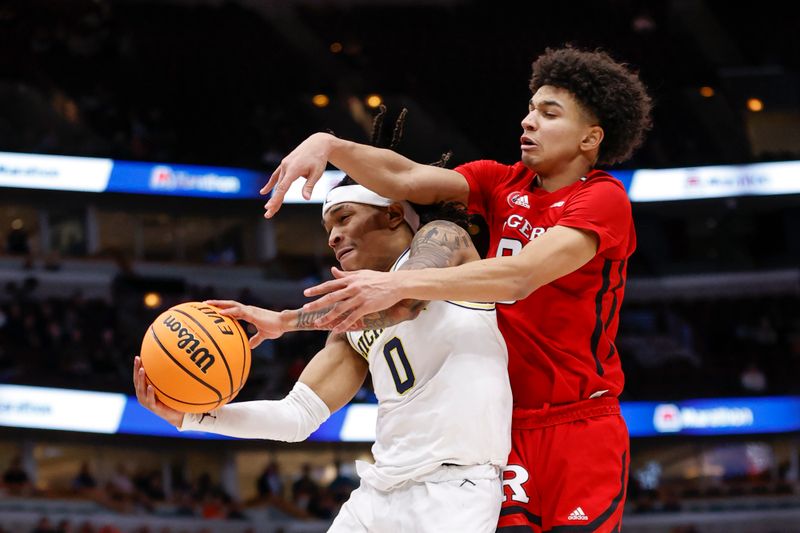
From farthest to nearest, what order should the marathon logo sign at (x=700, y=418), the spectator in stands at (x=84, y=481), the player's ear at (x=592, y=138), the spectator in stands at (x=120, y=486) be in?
the marathon logo sign at (x=700, y=418), the spectator in stands at (x=84, y=481), the spectator in stands at (x=120, y=486), the player's ear at (x=592, y=138)

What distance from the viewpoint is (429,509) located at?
3844mm

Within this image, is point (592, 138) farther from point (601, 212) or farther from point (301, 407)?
point (301, 407)

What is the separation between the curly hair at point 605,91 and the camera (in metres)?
4.20

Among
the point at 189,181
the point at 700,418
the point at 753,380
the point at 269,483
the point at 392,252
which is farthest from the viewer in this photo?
the point at 189,181

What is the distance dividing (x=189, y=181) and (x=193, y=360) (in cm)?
1786

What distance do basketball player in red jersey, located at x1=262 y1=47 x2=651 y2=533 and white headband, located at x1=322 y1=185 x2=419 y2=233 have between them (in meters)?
0.11

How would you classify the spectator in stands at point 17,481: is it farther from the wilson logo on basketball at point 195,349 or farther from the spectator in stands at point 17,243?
the wilson logo on basketball at point 195,349

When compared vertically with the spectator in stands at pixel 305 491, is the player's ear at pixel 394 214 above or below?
above

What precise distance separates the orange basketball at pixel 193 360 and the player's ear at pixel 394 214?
88 cm

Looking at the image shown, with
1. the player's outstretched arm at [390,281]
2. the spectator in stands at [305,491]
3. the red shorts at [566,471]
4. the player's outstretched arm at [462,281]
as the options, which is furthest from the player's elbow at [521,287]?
the spectator in stands at [305,491]

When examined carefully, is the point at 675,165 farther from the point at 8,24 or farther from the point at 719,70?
the point at 8,24

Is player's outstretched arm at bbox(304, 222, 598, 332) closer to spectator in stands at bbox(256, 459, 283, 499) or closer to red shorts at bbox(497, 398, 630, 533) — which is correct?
red shorts at bbox(497, 398, 630, 533)

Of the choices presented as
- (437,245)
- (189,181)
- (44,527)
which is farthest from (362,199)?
(189,181)

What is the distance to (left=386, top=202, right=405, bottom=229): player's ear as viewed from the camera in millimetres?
4414
